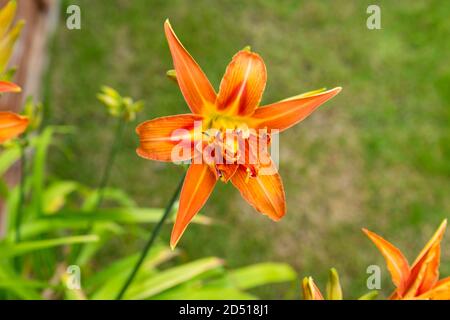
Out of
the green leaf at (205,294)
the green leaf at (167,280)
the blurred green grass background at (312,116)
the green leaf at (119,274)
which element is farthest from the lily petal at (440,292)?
the blurred green grass background at (312,116)

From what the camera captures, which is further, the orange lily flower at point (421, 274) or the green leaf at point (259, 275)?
the green leaf at point (259, 275)

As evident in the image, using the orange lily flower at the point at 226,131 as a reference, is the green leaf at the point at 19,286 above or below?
below

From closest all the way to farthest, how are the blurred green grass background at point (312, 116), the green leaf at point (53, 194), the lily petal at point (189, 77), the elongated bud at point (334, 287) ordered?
the lily petal at point (189, 77) → the elongated bud at point (334, 287) → the green leaf at point (53, 194) → the blurred green grass background at point (312, 116)

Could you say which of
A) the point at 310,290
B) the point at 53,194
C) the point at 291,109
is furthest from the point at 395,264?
the point at 53,194

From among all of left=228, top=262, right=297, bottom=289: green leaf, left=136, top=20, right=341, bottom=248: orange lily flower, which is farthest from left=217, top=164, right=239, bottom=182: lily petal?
left=228, top=262, right=297, bottom=289: green leaf

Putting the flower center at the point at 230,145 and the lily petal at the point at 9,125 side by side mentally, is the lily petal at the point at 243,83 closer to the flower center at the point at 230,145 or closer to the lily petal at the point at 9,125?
the flower center at the point at 230,145

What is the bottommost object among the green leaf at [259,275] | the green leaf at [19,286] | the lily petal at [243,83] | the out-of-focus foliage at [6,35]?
the green leaf at [259,275]
